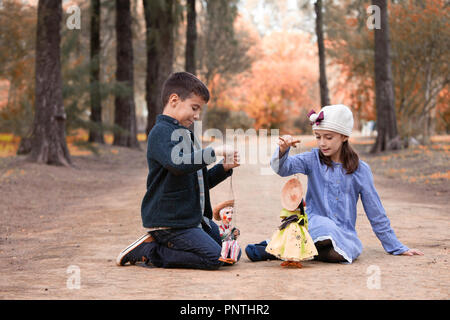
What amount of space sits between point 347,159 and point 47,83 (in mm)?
9568

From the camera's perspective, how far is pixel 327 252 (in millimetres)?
4492

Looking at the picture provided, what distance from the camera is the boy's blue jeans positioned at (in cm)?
432

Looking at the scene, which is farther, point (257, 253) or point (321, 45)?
point (321, 45)

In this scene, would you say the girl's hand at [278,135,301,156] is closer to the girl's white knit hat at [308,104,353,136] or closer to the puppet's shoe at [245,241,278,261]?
the girl's white knit hat at [308,104,353,136]

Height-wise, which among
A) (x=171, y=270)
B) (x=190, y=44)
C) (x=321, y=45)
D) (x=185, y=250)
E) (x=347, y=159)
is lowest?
(x=171, y=270)

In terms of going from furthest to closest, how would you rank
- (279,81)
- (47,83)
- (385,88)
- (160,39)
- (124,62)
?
(279,81)
(160,39)
(124,62)
(385,88)
(47,83)

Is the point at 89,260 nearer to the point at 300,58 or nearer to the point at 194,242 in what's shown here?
the point at 194,242

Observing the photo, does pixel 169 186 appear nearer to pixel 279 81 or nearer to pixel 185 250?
pixel 185 250

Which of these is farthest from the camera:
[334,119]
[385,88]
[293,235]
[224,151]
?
[385,88]

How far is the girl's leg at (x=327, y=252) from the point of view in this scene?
4.43 m

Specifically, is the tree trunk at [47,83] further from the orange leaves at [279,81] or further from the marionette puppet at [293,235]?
the orange leaves at [279,81]

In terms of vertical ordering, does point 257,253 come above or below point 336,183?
below

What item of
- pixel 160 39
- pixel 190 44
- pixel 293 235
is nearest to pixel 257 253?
pixel 293 235

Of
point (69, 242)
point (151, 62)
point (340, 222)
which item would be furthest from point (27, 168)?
point (151, 62)
